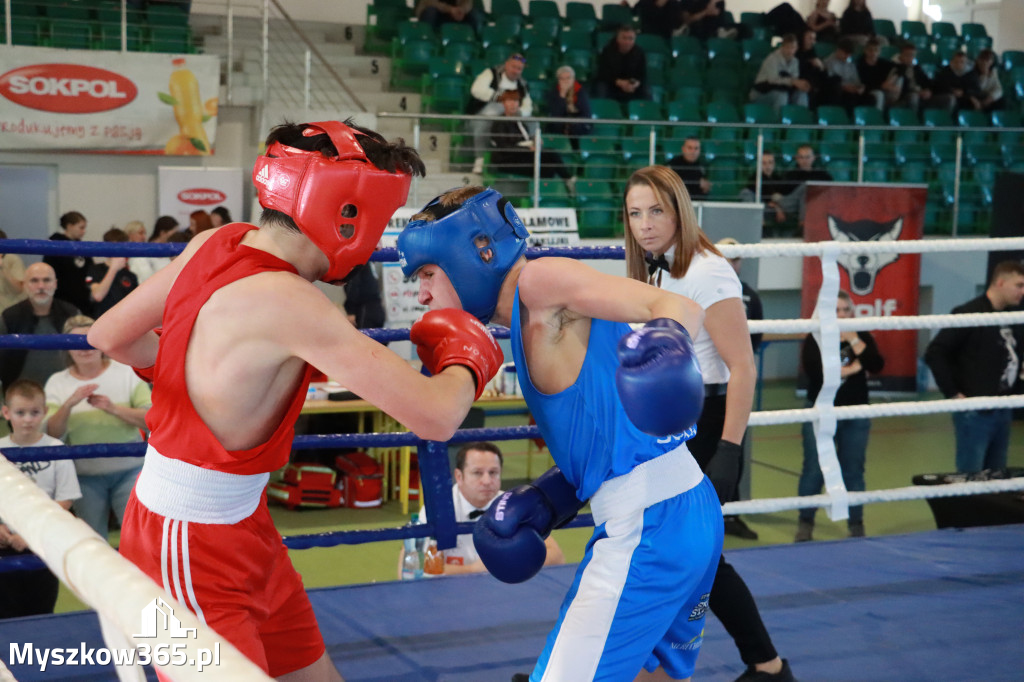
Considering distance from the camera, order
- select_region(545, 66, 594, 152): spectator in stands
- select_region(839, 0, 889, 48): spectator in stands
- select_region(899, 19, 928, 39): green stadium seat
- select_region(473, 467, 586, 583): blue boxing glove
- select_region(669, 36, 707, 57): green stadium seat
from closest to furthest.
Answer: select_region(473, 467, 586, 583): blue boxing glove
select_region(545, 66, 594, 152): spectator in stands
select_region(669, 36, 707, 57): green stadium seat
select_region(839, 0, 889, 48): spectator in stands
select_region(899, 19, 928, 39): green stadium seat

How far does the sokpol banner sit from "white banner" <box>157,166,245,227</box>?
0.74 ft

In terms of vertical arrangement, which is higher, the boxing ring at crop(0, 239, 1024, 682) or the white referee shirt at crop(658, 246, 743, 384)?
the white referee shirt at crop(658, 246, 743, 384)

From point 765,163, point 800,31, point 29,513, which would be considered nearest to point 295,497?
point 29,513

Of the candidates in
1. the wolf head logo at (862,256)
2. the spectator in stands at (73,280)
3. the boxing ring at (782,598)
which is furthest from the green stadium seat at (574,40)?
the boxing ring at (782,598)

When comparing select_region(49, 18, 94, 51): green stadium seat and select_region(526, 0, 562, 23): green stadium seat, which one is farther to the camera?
select_region(526, 0, 562, 23): green stadium seat

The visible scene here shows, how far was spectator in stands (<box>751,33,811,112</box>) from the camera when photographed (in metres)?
10.1

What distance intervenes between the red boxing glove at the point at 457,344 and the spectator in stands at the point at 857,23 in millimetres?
10888

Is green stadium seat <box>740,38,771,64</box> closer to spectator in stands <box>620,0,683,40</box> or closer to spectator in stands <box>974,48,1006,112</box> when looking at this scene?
spectator in stands <box>620,0,683,40</box>

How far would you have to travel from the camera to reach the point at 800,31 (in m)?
10.8

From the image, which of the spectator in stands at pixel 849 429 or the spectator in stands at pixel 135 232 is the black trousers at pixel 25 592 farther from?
the spectator in stands at pixel 135 232

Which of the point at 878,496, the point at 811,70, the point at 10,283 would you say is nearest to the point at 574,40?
the point at 811,70

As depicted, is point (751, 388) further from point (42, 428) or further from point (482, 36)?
point (482, 36)

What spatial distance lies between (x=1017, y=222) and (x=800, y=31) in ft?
13.7

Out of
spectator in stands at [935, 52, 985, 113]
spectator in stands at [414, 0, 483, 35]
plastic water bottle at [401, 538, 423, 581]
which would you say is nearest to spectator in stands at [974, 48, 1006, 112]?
spectator in stands at [935, 52, 985, 113]
